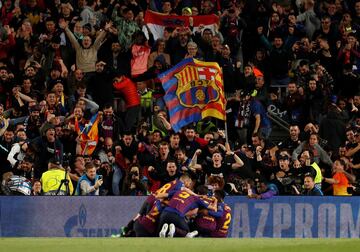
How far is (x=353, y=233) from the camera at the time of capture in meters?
22.2

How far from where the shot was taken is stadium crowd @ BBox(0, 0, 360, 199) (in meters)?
23.1

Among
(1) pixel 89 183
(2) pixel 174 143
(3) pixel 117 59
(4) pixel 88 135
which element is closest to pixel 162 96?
(3) pixel 117 59

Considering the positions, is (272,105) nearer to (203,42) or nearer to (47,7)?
(203,42)

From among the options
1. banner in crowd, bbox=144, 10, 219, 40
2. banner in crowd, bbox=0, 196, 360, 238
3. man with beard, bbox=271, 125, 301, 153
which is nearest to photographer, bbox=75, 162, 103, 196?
banner in crowd, bbox=0, 196, 360, 238

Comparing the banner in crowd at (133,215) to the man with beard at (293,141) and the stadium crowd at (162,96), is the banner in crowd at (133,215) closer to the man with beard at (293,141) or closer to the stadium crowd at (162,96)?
the stadium crowd at (162,96)

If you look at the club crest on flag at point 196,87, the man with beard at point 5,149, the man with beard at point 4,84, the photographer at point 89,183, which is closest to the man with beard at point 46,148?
the man with beard at point 5,149

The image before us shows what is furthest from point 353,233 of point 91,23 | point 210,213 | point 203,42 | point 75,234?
point 91,23

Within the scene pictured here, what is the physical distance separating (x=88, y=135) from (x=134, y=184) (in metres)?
2.18

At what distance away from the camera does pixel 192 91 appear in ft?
85.0

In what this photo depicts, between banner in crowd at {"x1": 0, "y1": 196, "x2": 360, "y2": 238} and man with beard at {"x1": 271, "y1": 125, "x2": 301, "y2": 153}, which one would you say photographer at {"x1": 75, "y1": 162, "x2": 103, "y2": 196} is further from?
man with beard at {"x1": 271, "y1": 125, "x2": 301, "y2": 153}

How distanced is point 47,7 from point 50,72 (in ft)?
8.26

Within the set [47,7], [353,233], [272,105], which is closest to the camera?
[353,233]

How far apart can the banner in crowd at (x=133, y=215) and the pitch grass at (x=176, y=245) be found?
17.3 ft

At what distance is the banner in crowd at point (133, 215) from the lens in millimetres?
22266
